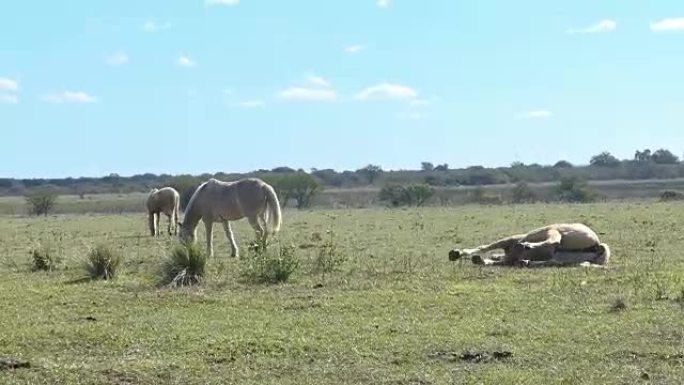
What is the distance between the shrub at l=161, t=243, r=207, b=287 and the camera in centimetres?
1515

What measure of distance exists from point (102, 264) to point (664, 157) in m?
128

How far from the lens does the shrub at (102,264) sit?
53.4 ft

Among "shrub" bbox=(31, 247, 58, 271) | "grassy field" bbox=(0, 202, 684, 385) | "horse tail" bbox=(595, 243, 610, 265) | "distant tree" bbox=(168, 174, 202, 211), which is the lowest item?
"grassy field" bbox=(0, 202, 684, 385)

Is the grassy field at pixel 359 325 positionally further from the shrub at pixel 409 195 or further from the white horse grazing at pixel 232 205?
the shrub at pixel 409 195

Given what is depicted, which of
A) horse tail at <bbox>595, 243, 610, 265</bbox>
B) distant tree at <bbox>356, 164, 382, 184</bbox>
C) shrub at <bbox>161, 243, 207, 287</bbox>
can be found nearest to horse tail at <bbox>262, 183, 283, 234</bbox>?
shrub at <bbox>161, 243, 207, 287</bbox>

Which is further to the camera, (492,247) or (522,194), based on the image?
(522,194)

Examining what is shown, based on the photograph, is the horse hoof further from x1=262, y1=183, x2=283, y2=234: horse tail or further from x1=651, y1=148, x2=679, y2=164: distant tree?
x1=651, y1=148, x2=679, y2=164: distant tree

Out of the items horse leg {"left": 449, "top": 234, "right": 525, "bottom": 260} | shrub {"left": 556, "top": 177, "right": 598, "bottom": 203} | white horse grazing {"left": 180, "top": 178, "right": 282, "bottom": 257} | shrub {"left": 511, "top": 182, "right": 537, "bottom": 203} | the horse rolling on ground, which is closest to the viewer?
the horse rolling on ground

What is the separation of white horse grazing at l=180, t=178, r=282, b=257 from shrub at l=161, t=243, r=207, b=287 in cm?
584

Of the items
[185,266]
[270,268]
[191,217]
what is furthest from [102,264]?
[191,217]

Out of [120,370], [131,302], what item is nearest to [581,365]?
[120,370]

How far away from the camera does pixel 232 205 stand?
21828 millimetres

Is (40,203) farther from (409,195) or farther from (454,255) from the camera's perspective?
(454,255)

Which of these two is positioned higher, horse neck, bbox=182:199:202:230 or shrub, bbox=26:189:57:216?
horse neck, bbox=182:199:202:230
